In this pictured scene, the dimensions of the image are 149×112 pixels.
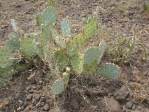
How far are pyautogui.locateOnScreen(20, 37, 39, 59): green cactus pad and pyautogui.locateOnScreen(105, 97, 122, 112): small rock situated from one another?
0.60 m

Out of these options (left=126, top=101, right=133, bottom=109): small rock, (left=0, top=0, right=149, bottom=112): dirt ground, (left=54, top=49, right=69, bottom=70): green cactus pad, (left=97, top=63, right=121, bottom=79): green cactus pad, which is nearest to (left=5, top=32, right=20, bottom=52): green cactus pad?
(left=0, top=0, right=149, bottom=112): dirt ground

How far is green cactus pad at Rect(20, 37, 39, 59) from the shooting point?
3.03 metres

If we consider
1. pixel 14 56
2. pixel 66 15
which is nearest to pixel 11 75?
pixel 14 56

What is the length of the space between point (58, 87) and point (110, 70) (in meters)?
0.39

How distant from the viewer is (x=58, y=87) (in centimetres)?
275

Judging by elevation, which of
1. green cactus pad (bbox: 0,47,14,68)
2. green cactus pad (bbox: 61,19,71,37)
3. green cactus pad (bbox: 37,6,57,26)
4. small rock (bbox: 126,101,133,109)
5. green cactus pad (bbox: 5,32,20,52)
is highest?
green cactus pad (bbox: 37,6,57,26)

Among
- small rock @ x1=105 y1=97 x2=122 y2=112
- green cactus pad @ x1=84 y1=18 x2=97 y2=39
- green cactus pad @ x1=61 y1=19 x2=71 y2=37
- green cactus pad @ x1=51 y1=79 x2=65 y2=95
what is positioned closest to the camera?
green cactus pad @ x1=51 y1=79 x2=65 y2=95

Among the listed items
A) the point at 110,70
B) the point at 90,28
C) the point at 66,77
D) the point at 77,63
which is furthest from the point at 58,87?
the point at 90,28

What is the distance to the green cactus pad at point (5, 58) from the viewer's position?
306 centimetres

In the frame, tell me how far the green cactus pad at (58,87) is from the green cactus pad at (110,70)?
32 cm

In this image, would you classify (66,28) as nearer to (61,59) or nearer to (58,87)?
(61,59)

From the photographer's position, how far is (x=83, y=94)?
9.59ft

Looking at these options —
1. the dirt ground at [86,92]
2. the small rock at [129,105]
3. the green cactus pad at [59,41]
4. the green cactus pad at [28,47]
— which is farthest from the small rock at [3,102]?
the small rock at [129,105]

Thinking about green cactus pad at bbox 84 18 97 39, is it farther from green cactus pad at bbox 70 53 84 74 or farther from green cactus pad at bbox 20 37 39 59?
green cactus pad at bbox 20 37 39 59
